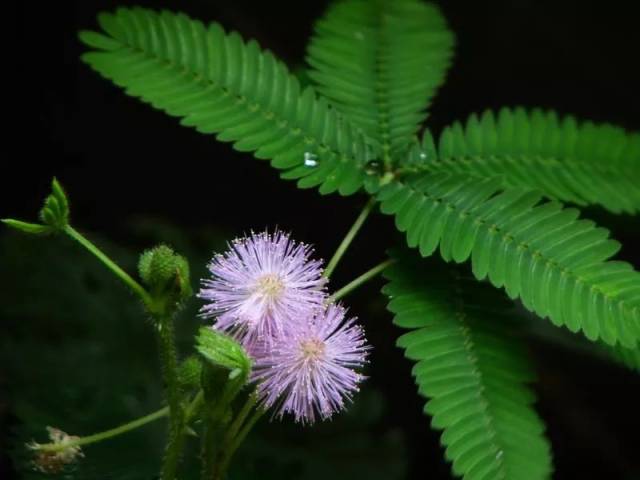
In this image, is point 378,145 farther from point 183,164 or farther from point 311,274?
point 183,164

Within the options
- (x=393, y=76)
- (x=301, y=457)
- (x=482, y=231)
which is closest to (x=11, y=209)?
(x=301, y=457)

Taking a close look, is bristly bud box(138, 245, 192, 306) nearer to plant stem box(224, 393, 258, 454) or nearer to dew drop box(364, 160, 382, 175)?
plant stem box(224, 393, 258, 454)

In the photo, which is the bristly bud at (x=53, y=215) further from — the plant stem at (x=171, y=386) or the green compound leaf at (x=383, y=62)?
the green compound leaf at (x=383, y=62)

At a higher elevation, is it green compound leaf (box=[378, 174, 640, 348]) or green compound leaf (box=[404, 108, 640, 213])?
green compound leaf (box=[404, 108, 640, 213])

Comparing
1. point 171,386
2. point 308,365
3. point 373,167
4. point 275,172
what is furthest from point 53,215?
point 275,172

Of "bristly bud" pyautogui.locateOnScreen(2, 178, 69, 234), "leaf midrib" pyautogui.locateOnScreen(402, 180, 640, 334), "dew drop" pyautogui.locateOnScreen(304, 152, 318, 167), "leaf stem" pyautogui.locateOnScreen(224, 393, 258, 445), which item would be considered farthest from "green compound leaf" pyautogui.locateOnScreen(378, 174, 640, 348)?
"bristly bud" pyautogui.locateOnScreen(2, 178, 69, 234)

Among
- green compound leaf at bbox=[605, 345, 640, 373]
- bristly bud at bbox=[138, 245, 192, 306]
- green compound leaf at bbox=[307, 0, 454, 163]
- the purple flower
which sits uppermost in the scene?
green compound leaf at bbox=[307, 0, 454, 163]

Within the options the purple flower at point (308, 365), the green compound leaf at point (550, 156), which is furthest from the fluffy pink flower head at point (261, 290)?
the green compound leaf at point (550, 156)
